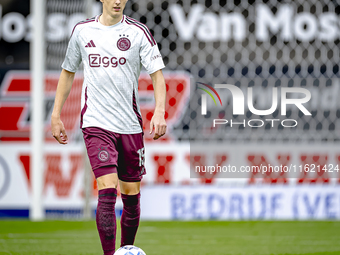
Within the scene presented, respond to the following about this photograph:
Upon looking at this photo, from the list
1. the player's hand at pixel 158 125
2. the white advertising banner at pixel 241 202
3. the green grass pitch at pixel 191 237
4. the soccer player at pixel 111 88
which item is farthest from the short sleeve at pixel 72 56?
the white advertising banner at pixel 241 202

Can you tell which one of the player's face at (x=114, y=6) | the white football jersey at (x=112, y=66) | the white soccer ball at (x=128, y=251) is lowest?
the white soccer ball at (x=128, y=251)

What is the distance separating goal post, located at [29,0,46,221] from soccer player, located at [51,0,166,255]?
8.91 ft

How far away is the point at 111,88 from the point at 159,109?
26 cm

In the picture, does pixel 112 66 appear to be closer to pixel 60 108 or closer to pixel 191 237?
pixel 60 108

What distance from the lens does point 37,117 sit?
573cm

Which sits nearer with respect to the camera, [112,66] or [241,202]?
[112,66]

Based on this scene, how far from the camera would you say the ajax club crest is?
296cm

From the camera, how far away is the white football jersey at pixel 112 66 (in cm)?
296

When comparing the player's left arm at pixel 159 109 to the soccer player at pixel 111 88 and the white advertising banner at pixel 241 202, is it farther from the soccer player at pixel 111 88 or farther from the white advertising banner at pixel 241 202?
the white advertising banner at pixel 241 202

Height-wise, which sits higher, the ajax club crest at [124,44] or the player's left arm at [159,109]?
the ajax club crest at [124,44]

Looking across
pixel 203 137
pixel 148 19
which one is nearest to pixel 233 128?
pixel 203 137

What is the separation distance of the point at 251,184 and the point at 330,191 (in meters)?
0.71

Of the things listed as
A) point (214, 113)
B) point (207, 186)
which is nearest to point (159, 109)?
point (207, 186)

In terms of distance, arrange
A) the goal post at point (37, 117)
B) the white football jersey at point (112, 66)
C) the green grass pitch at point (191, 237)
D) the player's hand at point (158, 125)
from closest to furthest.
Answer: the player's hand at point (158, 125), the white football jersey at point (112, 66), the green grass pitch at point (191, 237), the goal post at point (37, 117)
